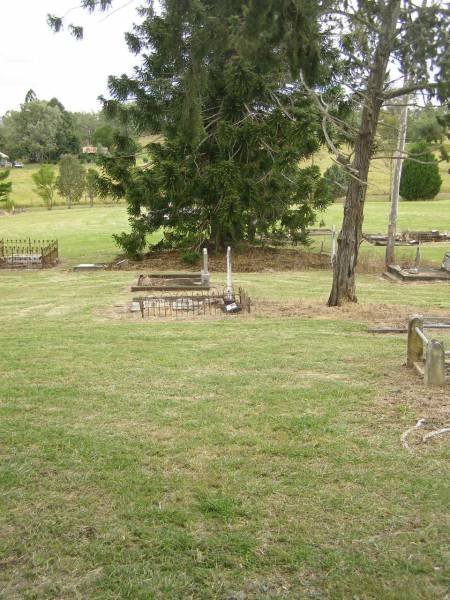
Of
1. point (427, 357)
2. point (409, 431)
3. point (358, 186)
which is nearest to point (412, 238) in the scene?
point (358, 186)

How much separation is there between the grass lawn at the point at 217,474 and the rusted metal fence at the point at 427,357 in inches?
10.5

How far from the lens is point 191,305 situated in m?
15.9

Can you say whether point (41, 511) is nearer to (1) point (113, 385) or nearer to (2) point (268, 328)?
(1) point (113, 385)

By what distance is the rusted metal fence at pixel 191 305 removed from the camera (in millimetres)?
14888

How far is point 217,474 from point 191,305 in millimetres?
10396

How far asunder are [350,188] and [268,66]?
8.08m

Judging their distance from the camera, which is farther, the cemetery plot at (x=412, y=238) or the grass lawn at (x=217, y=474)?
the cemetery plot at (x=412, y=238)

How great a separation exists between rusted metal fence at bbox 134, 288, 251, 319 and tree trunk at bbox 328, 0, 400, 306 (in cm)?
250

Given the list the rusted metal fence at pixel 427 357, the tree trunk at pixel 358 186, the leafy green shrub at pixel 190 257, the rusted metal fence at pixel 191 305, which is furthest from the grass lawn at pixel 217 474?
the leafy green shrub at pixel 190 257

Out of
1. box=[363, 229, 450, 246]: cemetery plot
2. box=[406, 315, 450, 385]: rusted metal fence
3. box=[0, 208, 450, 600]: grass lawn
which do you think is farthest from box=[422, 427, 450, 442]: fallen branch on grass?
box=[363, 229, 450, 246]: cemetery plot

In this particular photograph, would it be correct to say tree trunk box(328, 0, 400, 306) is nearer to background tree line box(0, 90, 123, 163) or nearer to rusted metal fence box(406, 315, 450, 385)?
rusted metal fence box(406, 315, 450, 385)

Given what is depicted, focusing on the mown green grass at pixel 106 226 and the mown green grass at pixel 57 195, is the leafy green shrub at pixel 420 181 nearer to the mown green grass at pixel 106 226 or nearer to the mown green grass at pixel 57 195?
the mown green grass at pixel 106 226

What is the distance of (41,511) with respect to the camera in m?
5.03

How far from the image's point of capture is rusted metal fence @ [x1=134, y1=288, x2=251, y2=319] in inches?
586
